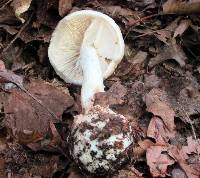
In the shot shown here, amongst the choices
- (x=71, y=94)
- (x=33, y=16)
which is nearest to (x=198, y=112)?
(x=71, y=94)

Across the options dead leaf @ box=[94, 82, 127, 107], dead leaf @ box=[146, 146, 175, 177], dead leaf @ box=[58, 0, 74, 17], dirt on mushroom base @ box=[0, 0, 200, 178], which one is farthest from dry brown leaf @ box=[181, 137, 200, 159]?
dead leaf @ box=[58, 0, 74, 17]

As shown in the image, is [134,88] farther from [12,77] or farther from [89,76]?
[12,77]

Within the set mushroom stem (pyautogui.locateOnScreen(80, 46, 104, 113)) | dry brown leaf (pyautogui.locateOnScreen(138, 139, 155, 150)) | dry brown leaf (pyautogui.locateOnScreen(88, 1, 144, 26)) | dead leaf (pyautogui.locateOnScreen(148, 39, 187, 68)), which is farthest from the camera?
dry brown leaf (pyautogui.locateOnScreen(88, 1, 144, 26))

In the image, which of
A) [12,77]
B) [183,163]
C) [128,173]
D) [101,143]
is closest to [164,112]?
[183,163]

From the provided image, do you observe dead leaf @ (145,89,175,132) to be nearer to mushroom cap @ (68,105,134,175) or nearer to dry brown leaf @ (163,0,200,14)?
mushroom cap @ (68,105,134,175)

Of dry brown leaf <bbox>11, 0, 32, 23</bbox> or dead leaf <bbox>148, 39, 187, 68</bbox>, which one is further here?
dead leaf <bbox>148, 39, 187, 68</bbox>

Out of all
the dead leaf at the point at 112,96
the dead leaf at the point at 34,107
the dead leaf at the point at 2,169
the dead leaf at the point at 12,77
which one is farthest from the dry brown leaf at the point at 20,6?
the dead leaf at the point at 2,169
